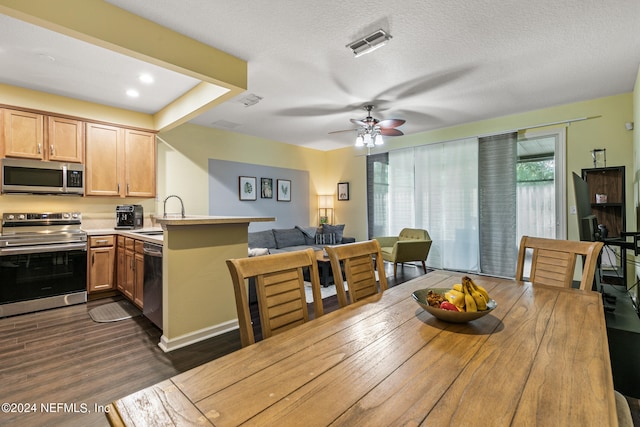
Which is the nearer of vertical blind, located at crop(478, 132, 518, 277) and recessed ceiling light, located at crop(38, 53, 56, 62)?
recessed ceiling light, located at crop(38, 53, 56, 62)

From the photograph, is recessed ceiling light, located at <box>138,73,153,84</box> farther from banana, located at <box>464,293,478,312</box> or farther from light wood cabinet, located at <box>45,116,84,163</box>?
banana, located at <box>464,293,478,312</box>

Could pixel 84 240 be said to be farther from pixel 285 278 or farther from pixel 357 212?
pixel 357 212

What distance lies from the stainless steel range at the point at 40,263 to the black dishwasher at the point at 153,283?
4.29 feet

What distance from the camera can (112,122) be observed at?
416 centimetres

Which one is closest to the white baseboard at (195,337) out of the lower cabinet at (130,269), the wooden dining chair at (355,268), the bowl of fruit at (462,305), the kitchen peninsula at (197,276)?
the kitchen peninsula at (197,276)

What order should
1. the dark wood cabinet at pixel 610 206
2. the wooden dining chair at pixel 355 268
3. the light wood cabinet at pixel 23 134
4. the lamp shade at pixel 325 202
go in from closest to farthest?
1. the wooden dining chair at pixel 355 268
2. the light wood cabinet at pixel 23 134
3. the dark wood cabinet at pixel 610 206
4. the lamp shade at pixel 325 202

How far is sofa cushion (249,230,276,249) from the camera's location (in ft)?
17.4

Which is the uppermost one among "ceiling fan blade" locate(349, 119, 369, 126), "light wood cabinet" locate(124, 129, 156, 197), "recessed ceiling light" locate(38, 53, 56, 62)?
"recessed ceiling light" locate(38, 53, 56, 62)

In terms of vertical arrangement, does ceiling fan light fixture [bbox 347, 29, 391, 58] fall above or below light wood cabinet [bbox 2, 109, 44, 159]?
above

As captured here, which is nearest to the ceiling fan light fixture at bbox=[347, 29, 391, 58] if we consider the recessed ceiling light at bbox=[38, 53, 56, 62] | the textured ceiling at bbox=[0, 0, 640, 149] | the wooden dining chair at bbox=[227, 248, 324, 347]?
the textured ceiling at bbox=[0, 0, 640, 149]

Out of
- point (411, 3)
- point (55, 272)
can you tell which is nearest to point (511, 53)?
point (411, 3)

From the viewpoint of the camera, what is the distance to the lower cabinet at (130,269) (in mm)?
3254

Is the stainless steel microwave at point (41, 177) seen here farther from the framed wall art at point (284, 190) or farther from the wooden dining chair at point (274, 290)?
the wooden dining chair at point (274, 290)

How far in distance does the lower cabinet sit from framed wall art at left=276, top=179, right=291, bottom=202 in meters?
3.03
